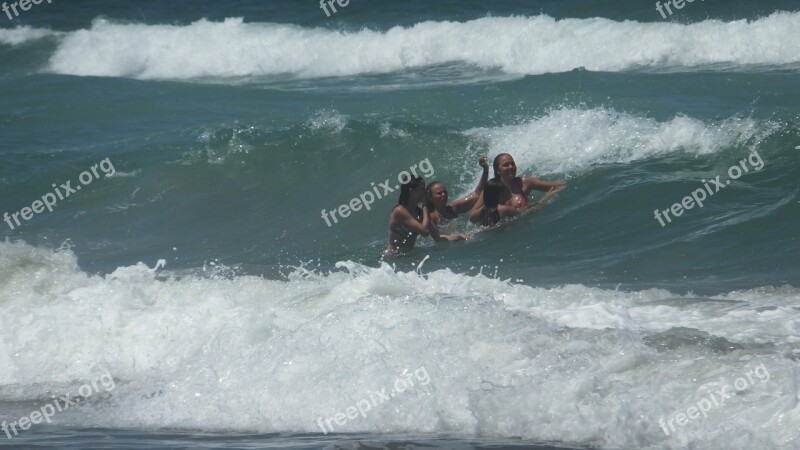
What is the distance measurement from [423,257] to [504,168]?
141cm

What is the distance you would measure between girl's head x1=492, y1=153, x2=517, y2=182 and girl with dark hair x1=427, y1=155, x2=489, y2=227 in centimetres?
11

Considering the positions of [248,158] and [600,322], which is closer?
[600,322]

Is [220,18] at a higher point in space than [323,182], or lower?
higher

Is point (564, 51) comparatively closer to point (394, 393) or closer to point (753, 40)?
point (753, 40)

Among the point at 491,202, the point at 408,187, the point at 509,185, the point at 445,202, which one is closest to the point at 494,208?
the point at 491,202

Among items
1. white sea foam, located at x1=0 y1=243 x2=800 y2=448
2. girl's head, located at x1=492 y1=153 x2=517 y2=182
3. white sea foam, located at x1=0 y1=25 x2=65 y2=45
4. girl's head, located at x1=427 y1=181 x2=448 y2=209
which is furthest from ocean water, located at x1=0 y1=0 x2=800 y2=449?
white sea foam, located at x1=0 y1=25 x2=65 y2=45

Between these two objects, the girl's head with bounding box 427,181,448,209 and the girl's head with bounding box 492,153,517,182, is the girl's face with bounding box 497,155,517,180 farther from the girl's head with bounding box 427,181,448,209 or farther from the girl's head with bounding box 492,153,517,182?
the girl's head with bounding box 427,181,448,209

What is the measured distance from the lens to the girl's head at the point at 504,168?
10619 mm

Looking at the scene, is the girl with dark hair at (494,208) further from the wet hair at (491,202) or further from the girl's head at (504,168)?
the girl's head at (504,168)

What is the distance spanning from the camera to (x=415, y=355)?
22.0ft

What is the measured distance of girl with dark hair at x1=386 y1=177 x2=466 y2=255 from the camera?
32.7 feet

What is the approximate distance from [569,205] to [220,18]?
61.7ft

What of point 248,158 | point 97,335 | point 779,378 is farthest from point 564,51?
point 779,378

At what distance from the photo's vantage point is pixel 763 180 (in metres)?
10.6
